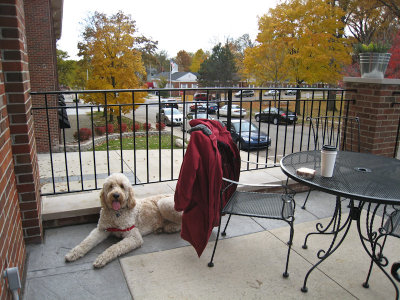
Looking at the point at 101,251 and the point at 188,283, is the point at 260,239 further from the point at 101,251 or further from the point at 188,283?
the point at 101,251

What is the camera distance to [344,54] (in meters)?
17.5

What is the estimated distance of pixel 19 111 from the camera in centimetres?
229

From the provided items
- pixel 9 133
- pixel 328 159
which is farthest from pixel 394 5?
pixel 9 133

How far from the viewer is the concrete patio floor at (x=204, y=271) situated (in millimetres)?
2084

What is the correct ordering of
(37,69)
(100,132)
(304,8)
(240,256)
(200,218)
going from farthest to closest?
(304,8) < (100,132) < (37,69) < (240,256) < (200,218)

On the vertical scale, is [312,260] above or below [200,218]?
below

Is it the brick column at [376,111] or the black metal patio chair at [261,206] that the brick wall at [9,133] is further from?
the brick column at [376,111]

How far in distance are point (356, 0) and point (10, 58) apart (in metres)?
23.8

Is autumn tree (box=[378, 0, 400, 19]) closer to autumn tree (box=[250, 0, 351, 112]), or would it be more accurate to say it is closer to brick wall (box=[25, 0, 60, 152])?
Answer: autumn tree (box=[250, 0, 351, 112])

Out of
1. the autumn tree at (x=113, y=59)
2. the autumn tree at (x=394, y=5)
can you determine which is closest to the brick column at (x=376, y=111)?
the autumn tree at (x=113, y=59)

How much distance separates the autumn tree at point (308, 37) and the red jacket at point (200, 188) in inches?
673

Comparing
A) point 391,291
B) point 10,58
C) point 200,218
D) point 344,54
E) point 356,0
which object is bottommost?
point 391,291

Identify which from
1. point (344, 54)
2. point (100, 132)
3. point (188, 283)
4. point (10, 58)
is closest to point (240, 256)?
point (188, 283)

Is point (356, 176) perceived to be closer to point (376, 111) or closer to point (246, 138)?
point (376, 111)
